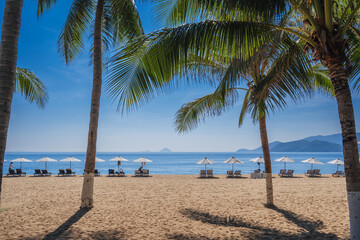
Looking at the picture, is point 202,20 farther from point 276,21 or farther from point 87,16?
point 87,16

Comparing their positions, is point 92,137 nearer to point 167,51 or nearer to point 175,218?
point 175,218

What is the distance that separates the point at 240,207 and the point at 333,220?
2.90 m

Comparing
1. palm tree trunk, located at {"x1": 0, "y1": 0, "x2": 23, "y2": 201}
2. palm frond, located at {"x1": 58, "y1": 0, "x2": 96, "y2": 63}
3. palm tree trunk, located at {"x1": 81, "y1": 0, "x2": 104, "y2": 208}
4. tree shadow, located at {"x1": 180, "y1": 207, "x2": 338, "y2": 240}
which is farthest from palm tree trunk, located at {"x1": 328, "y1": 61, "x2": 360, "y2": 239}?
palm frond, located at {"x1": 58, "y1": 0, "x2": 96, "y2": 63}

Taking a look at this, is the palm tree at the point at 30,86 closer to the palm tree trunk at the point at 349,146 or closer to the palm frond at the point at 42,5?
the palm frond at the point at 42,5

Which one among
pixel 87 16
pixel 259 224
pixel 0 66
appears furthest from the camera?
pixel 87 16

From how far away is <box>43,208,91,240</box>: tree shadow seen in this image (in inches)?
227

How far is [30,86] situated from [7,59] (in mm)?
8470

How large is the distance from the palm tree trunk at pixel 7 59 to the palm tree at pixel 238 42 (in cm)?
174

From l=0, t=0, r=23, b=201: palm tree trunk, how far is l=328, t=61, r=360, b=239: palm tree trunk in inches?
183

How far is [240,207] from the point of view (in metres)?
9.24

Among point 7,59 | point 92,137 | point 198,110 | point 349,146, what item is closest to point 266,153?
point 198,110

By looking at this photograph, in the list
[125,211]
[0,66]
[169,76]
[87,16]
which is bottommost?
[125,211]

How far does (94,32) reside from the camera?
9180 mm

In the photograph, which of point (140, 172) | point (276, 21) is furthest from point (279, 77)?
point (140, 172)
